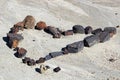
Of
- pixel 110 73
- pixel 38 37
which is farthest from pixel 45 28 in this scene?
pixel 110 73

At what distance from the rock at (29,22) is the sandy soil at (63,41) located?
40 centimetres

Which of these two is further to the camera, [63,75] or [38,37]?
[38,37]

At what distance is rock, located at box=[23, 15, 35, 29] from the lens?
27841mm

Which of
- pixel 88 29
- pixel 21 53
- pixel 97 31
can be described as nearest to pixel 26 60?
pixel 21 53

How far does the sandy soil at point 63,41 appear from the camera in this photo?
24328mm

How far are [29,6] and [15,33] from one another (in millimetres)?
4145

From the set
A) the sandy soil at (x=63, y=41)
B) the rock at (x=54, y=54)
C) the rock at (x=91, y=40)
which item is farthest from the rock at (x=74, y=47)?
the rock at (x=54, y=54)

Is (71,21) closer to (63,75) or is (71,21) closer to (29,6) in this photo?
(29,6)

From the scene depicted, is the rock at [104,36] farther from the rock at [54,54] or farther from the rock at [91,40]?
the rock at [54,54]

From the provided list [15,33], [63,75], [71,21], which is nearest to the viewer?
[63,75]

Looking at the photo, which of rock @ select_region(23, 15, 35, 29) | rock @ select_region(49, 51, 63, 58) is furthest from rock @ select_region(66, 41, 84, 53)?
rock @ select_region(23, 15, 35, 29)

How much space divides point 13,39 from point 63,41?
9.67 ft

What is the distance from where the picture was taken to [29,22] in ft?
91.9

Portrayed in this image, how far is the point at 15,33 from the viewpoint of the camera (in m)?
26.9
